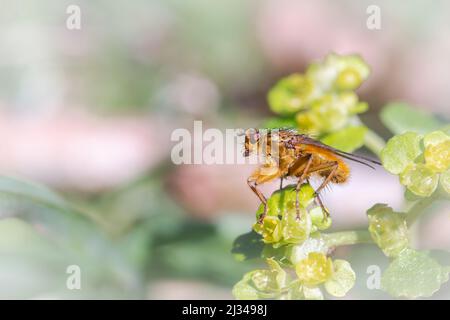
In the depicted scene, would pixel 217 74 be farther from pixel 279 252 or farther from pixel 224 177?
pixel 279 252

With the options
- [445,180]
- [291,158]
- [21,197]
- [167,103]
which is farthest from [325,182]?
[167,103]

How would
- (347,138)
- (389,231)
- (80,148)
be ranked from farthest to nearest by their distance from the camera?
(80,148)
(347,138)
(389,231)

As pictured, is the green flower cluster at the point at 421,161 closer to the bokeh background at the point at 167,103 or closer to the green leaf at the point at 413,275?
the green leaf at the point at 413,275

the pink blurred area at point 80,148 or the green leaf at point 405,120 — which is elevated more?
the pink blurred area at point 80,148

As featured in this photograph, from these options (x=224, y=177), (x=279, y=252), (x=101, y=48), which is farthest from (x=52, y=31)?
(x=279, y=252)

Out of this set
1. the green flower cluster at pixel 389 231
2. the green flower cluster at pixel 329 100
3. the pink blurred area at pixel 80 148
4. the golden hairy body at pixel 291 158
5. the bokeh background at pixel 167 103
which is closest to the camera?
the green flower cluster at pixel 389 231

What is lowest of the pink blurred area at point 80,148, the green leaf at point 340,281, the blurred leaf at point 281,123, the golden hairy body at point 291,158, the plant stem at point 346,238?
the green leaf at point 340,281

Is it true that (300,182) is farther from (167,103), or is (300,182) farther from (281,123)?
(167,103)

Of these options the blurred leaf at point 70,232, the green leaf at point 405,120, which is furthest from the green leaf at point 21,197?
the green leaf at point 405,120
